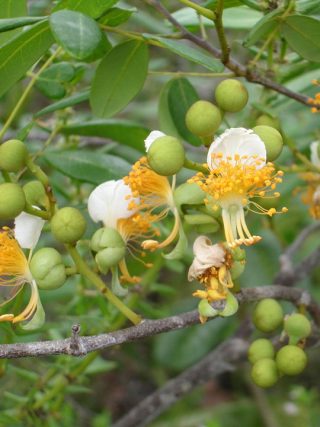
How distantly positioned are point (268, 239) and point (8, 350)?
1497mm

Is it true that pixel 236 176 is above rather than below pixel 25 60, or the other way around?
below

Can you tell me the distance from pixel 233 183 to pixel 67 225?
0.23 meters

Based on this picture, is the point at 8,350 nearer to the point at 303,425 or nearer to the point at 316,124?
the point at 316,124

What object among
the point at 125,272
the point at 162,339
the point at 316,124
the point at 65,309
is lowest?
the point at 162,339

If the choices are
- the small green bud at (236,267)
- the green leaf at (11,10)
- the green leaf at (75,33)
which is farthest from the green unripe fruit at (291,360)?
the green leaf at (11,10)

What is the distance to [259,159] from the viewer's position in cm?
109

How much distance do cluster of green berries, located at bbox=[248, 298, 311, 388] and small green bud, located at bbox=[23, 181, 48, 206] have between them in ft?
1.22

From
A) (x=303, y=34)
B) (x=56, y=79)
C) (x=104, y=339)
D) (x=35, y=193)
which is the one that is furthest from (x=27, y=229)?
(x=303, y=34)

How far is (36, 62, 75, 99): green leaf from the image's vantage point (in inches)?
52.6

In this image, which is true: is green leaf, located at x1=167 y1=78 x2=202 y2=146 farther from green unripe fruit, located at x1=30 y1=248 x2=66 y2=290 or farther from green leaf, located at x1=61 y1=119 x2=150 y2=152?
green unripe fruit, located at x1=30 y1=248 x2=66 y2=290

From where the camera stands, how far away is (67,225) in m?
1.08

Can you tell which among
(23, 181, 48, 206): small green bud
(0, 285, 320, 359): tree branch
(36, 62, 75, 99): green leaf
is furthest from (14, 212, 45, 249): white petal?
(36, 62, 75, 99): green leaf

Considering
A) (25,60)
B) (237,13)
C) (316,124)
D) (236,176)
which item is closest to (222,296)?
(236,176)

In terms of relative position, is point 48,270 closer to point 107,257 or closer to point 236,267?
point 107,257
